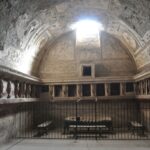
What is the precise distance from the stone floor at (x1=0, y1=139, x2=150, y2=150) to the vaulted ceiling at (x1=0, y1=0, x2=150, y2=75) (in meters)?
2.72

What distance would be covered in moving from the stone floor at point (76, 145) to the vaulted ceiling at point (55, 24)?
272 cm

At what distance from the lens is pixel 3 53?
805 centimetres

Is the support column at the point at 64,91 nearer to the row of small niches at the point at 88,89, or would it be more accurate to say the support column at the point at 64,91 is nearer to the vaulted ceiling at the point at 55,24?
the row of small niches at the point at 88,89

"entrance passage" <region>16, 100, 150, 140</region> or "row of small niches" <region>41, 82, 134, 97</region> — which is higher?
"row of small niches" <region>41, 82, 134, 97</region>

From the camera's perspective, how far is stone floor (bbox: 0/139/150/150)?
770 cm

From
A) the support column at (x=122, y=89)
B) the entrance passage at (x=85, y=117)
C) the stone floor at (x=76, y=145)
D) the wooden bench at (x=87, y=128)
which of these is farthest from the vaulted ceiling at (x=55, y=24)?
the wooden bench at (x=87, y=128)

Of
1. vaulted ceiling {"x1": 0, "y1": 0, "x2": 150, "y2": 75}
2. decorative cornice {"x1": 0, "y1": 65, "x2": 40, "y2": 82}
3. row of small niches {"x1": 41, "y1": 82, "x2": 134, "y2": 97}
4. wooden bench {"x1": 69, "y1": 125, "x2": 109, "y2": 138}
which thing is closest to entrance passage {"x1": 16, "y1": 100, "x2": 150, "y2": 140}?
wooden bench {"x1": 69, "y1": 125, "x2": 109, "y2": 138}

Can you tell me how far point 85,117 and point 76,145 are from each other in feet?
11.8

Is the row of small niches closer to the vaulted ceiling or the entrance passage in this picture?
the entrance passage

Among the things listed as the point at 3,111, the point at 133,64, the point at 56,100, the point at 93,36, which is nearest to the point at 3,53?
the point at 3,111

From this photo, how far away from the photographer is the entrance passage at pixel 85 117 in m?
10.6

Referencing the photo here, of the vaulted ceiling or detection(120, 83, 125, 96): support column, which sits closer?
the vaulted ceiling

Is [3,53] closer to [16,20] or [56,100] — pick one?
[16,20]

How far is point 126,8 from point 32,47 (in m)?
4.54
